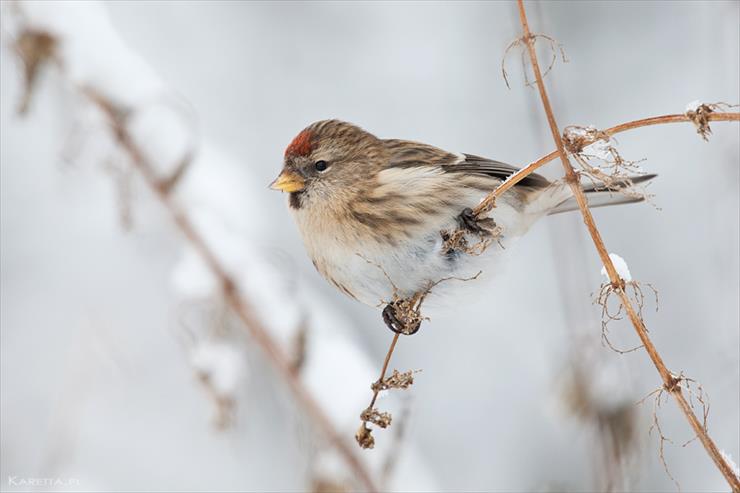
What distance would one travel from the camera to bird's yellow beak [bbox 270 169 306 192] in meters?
3.16

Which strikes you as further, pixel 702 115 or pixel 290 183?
pixel 290 183

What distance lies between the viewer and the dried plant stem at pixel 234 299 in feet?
7.86

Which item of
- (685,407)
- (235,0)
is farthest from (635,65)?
(685,407)

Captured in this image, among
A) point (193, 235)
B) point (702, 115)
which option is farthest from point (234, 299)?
point (702, 115)

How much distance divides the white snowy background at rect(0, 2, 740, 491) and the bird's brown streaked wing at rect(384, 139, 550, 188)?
10.5 inches

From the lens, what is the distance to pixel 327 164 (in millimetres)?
3211

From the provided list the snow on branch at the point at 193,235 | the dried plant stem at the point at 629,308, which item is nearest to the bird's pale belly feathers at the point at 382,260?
the snow on branch at the point at 193,235

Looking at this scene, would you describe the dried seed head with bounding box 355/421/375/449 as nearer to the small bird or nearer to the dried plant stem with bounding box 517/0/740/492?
the dried plant stem with bounding box 517/0/740/492

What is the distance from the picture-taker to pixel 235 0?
786 cm

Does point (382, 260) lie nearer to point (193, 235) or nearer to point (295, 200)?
point (295, 200)

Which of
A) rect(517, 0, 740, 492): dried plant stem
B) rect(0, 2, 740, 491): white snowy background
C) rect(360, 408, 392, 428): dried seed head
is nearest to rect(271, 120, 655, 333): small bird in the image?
rect(0, 2, 740, 491): white snowy background

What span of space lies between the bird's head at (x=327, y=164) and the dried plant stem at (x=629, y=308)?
1441 millimetres

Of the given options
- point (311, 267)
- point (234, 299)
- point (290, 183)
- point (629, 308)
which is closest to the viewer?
point (629, 308)

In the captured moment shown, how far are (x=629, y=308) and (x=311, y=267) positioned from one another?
4.93 meters
